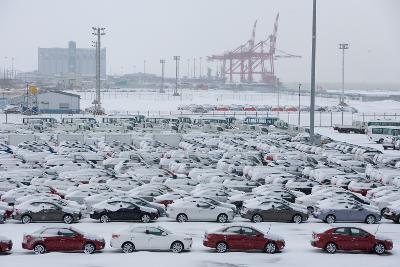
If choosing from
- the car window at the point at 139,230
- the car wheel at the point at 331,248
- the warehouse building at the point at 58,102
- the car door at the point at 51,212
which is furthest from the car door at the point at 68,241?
the warehouse building at the point at 58,102

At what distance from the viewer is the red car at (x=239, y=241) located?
1598 cm

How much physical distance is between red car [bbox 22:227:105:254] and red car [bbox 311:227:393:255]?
5.18 metres

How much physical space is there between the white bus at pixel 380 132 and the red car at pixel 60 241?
120 ft

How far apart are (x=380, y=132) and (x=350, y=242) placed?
3504 cm

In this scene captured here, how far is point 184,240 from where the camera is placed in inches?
627

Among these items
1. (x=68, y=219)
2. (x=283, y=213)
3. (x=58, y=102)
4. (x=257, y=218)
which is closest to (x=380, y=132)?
(x=283, y=213)

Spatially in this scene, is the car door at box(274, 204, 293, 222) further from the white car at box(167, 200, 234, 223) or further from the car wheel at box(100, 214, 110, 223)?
the car wheel at box(100, 214, 110, 223)

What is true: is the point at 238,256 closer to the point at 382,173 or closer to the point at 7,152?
the point at 382,173

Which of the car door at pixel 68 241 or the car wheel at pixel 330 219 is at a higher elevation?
the car door at pixel 68 241

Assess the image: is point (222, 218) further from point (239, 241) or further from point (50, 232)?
point (50, 232)

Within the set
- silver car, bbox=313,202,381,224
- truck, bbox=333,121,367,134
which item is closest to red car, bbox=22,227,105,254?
silver car, bbox=313,202,381,224

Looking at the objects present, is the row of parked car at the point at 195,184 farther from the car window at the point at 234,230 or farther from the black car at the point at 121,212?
the car window at the point at 234,230

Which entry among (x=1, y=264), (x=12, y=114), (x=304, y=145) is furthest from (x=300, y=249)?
(x=12, y=114)

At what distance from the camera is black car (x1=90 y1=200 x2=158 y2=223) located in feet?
64.1
